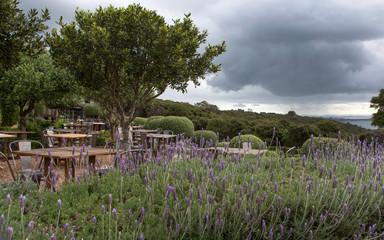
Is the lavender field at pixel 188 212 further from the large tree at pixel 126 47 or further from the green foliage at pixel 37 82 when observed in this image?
the green foliage at pixel 37 82

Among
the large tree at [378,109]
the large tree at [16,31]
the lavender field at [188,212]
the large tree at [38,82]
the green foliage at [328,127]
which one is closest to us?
the lavender field at [188,212]

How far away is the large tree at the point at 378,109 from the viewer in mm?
23375

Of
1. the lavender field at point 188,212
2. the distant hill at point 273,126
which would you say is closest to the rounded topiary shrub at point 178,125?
the distant hill at point 273,126

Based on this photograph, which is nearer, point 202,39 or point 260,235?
point 260,235

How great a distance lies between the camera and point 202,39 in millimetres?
10758

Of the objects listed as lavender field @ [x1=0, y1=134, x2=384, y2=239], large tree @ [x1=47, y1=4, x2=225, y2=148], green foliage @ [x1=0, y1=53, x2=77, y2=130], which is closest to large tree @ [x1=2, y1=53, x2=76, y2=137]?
green foliage @ [x1=0, y1=53, x2=77, y2=130]

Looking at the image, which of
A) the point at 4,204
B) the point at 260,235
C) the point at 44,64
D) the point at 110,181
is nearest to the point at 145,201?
the point at 110,181

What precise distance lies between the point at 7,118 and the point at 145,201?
20.1 metres

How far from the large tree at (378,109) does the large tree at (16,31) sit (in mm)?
25088

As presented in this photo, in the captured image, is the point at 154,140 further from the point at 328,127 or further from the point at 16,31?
the point at 328,127

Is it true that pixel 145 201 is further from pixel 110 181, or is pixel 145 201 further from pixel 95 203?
pixel 110 181

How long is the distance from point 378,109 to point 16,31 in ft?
87.9

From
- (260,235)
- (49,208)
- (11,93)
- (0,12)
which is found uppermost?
(0,12)

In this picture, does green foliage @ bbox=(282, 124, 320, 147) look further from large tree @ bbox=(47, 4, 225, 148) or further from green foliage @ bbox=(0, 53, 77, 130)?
green foliage @ bbox=(0, 53, 77, 130)
